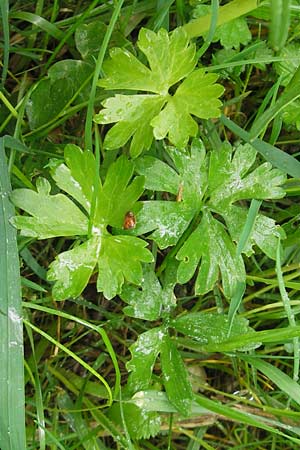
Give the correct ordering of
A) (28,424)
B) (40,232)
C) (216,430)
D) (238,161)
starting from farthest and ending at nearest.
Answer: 1. (216,430)
2. (28,424)
3. (238,161)
4. (40,232)

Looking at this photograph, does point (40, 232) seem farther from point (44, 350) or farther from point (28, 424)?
point (28, 424)

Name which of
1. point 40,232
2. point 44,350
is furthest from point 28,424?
point 40,232

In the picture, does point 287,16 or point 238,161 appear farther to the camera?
point 238,161

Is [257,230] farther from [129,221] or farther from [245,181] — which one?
[129,221]

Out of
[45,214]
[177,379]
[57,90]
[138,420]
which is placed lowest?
[138,420]

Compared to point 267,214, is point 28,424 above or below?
below

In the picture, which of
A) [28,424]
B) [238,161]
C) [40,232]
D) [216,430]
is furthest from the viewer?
[216,430]

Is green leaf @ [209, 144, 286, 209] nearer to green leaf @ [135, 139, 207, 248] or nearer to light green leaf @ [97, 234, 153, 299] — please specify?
green leaf @ [135, 139, 207, 248]

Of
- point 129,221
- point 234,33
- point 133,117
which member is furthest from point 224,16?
point 129,221
